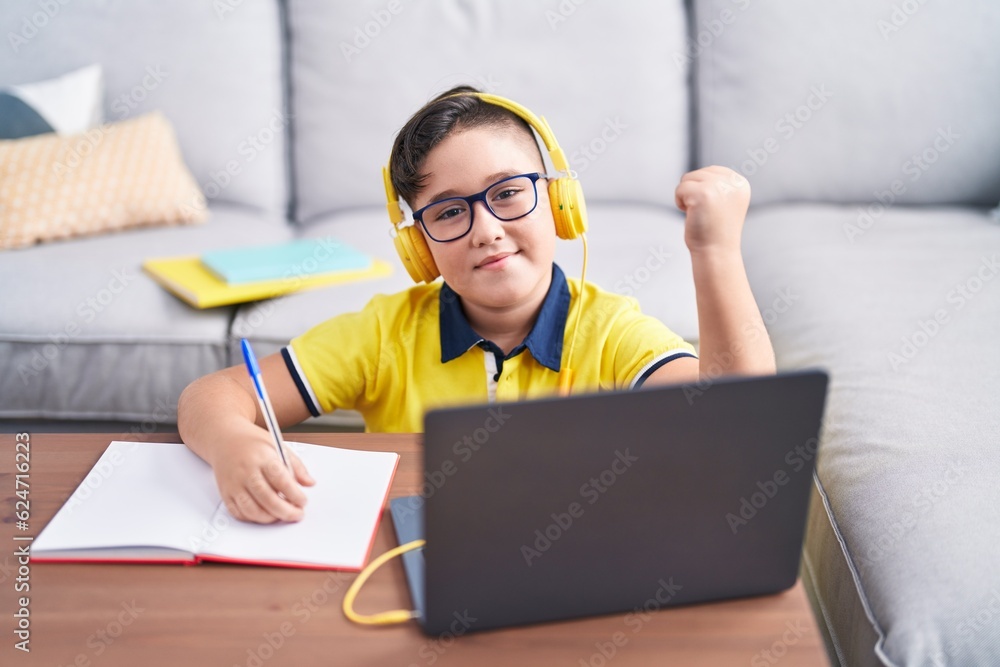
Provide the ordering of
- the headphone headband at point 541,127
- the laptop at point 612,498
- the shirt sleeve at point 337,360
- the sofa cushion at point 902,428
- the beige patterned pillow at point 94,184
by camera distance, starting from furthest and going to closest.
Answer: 1. the beige patterned pillow at point 94,184
2. the shirt sleeve at point 337,360
3. the headphone headband at point 541,127
4. the sofa cushion at point 902,428
5. the laptop at point 612,498

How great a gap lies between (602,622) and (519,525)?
0.39ft

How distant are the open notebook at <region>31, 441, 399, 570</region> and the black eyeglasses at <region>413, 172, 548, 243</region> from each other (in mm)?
315

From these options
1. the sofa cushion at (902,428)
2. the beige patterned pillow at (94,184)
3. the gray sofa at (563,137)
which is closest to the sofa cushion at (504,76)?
the gray sofa at (563,137)

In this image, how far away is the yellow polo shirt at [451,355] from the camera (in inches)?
43.9

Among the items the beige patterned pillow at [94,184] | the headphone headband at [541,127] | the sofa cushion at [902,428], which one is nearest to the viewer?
the sofa cushion at [902,428]

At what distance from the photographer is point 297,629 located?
0.63 m

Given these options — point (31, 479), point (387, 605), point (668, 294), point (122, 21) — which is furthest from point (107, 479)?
point (122, 21)

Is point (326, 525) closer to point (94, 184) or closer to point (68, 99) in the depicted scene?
point (94, 184)

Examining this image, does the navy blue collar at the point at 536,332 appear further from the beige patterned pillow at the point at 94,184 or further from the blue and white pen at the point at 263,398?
the beige patterned pillow at the point at 94,184

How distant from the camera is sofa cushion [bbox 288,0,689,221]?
6.89 ft

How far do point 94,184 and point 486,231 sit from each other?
4.05 feet

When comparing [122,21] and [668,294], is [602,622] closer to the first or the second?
[668,294]

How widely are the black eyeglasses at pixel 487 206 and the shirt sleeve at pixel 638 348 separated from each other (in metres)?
0.20

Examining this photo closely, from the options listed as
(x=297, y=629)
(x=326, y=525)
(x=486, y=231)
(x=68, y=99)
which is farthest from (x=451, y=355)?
(x=68, y=99)
